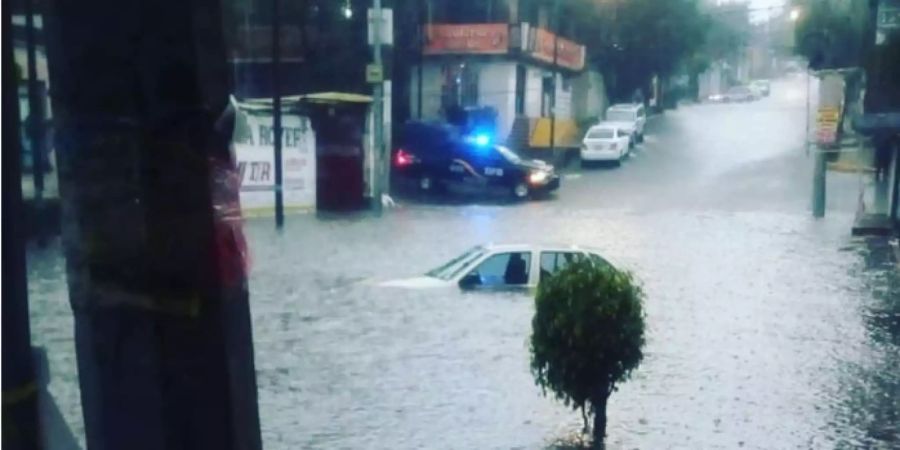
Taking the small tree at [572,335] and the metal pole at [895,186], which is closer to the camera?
the metal pole at [895,186]

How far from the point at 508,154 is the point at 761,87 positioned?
0.40 meters

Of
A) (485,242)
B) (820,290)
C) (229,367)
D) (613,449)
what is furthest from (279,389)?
(820,290)

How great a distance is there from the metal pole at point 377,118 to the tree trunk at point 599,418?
0.47m

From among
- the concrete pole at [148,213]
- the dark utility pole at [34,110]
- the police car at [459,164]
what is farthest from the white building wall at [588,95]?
the dark utility pole at [34,110]

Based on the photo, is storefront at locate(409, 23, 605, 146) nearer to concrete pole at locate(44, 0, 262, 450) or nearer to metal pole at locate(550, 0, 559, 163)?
metal pole at locate(550, 0, 559, 163)

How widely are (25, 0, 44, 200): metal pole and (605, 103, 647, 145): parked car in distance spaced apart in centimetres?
83

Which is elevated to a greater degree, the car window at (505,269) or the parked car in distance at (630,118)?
the parked car in distance at (630,118)

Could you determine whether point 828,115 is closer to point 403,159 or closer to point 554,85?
point 554,85

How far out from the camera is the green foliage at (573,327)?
1843 millimetres

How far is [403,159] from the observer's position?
69.0 inches

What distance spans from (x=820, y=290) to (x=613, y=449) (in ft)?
1.32

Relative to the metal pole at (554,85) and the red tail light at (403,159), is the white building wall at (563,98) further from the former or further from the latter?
the red tail light at (403,159)

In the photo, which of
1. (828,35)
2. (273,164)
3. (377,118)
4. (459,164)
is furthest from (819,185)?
(273,164)

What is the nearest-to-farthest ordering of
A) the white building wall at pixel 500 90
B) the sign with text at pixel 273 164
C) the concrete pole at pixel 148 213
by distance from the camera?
the concrete pole at pixel 148 213 → the sign with text at pixel 273 164 → the white building wall at pixel 500 90
